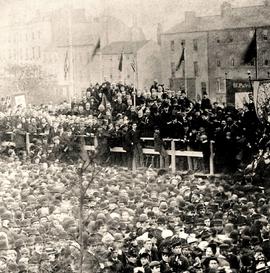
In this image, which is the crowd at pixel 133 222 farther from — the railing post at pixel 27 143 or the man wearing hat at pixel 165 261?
the railing post at pixel 27 143

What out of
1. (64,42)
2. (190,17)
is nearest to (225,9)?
(190,17)

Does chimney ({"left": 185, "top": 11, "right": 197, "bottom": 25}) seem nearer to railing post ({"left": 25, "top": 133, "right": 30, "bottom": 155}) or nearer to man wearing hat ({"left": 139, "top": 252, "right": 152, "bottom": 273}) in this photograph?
man wearing hat ({"left": 139, "top": 252, "right": 152, "bottom": 273})

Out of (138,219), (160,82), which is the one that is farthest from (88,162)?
(138,219)

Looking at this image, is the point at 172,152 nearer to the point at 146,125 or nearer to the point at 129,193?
the point at 146,125

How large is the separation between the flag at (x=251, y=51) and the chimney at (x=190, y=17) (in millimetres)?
577

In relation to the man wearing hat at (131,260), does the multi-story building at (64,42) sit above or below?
above

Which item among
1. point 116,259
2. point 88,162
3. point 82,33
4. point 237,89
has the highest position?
point 82,33

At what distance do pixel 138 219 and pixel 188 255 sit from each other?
115 centimetres

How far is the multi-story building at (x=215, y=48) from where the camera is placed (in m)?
6.12

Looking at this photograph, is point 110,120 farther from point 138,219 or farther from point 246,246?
point 246,246

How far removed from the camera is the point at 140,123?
7.54 meters

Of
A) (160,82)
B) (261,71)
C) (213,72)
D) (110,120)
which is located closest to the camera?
(261,71)

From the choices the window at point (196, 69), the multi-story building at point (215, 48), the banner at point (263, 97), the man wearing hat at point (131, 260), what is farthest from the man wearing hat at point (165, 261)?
the window at point (196, 69)

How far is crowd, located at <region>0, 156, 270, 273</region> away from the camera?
4.79 m
